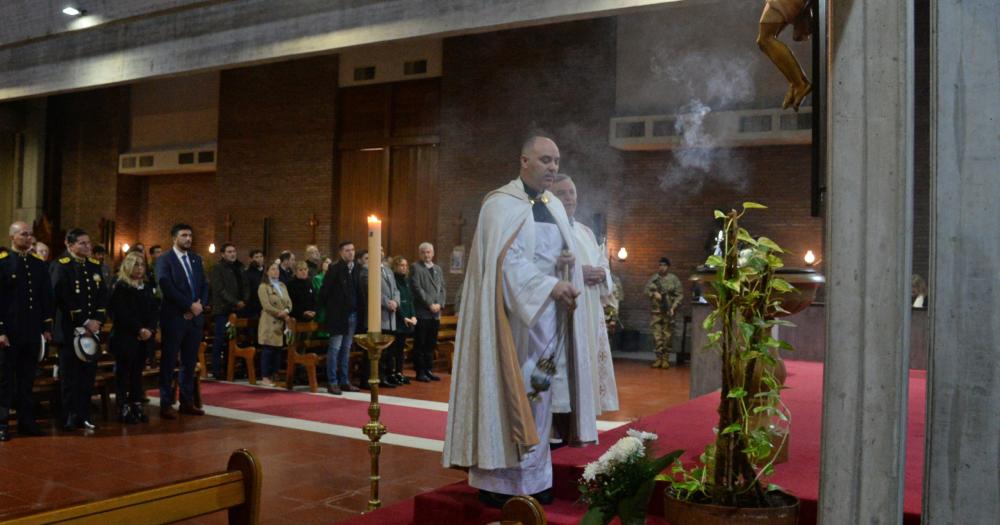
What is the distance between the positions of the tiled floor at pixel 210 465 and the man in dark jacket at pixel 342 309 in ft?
5.94

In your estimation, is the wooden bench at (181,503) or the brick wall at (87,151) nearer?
the wooden bench at (181,503)

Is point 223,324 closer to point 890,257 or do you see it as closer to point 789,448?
point 789,448

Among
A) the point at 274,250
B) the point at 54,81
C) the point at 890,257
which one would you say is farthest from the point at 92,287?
the point at 274,250

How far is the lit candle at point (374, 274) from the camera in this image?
Answer: 3684 millimetres

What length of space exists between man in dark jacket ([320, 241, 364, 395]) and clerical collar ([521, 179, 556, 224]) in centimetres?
541

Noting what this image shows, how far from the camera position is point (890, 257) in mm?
2314

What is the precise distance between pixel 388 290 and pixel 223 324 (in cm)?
213

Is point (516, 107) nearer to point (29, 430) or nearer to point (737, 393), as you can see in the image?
Result: point (29, 430)

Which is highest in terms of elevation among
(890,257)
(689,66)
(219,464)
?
(689,66)

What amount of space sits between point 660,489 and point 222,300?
7298 mm

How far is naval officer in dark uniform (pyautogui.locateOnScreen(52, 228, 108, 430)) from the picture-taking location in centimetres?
686

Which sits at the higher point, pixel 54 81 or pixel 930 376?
pixel 54 81

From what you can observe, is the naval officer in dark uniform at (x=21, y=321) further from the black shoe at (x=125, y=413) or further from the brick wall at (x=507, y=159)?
the brick wall at (x=507, y=159)

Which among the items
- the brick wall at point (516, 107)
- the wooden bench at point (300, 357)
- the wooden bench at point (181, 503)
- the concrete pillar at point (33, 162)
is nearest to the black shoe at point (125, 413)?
the wooden bench at point (300, 357)
